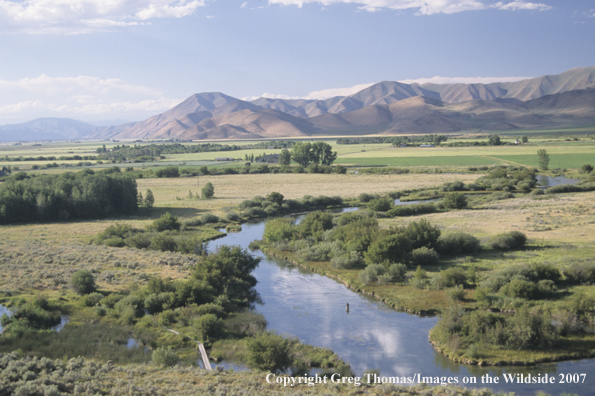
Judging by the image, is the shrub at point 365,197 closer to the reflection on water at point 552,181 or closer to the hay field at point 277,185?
the hay field at point 277,185

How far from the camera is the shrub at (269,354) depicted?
1850 cm

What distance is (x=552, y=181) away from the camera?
276 feet

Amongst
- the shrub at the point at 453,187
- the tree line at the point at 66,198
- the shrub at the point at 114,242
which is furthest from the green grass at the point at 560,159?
the shrub at the point at 114,242

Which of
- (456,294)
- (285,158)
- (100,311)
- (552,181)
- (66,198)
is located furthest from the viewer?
(285,158)

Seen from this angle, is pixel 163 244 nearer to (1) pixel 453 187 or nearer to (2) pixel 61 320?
(2) pixel 61 320

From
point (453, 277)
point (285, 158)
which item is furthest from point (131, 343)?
point (285, 158)

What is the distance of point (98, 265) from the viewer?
34.8 meters

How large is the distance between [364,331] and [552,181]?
7576cm

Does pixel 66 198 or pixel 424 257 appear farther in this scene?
pixel 66 198

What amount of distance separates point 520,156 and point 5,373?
132 metres

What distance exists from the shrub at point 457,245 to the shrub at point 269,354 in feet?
68.5

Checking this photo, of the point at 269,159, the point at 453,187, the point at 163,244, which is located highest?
the point at 269,159

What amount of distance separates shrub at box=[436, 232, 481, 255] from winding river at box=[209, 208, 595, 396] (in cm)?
978

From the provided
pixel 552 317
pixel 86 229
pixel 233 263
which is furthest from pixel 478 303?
pixel 86 229
